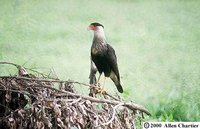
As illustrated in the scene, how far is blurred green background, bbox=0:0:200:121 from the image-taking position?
4.27 metres

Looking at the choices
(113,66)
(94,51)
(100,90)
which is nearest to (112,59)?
(113,66)

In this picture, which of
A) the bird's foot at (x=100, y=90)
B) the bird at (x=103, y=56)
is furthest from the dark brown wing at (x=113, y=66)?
the bird's foot at (x=100, y=90)

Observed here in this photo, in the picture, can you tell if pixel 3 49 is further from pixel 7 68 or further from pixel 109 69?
pixel 109 69

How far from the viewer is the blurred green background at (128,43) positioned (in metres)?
4.27

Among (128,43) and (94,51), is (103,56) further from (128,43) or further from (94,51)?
(128,43)

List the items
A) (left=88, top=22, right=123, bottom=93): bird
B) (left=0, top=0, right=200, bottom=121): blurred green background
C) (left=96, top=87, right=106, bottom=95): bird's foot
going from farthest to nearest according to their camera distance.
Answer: (left=0, top=0, right=200, bottom=121): blurred green background, (left=88, top=22, right=123, bottom=93): bird, (left=96, top=87, right=106, bottom=95): bird's foot

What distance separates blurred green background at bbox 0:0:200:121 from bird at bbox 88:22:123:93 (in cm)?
8

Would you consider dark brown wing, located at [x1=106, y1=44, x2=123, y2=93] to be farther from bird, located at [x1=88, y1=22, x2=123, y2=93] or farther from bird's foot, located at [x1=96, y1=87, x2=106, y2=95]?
bird's foot, located at [x1=96, y1=87, x2=106, y2=95]

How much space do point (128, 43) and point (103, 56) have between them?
41cm

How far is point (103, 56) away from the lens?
405 cm

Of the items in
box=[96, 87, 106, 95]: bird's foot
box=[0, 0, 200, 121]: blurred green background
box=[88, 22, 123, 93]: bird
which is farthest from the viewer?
box=[0, 0, 200, 121]: blurred green background

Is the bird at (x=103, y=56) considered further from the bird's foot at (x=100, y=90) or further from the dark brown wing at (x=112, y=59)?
the bird's foot at (x=100, y=90)

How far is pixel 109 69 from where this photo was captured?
412cm

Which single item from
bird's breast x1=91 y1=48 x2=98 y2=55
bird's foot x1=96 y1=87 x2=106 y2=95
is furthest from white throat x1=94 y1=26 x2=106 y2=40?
bird's foot x1=96 y1=87 x2=106 y2=95
